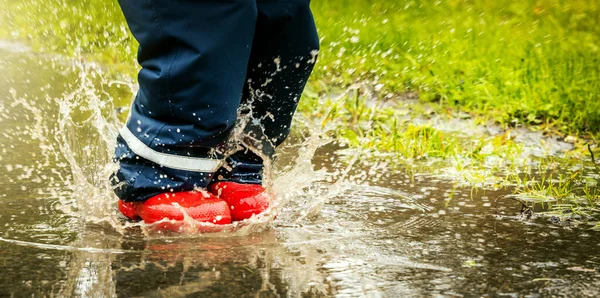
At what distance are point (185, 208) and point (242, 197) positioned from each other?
0.72 feet

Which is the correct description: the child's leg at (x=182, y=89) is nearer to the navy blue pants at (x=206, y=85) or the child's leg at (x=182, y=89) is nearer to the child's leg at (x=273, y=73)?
the navy blue pants at (x=206, y=85)

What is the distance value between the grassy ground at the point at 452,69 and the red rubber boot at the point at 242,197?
0.74 metres

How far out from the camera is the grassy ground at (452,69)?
349cm

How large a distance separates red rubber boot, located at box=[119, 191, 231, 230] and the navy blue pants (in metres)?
0.02

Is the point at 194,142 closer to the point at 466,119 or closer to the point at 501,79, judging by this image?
the point at 466,119

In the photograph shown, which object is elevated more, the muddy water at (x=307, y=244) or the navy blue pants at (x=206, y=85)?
the navy blue pants at (x=206, y=85)

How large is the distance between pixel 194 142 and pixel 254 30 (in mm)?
333

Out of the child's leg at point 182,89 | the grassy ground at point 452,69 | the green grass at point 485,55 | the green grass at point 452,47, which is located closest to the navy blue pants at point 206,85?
the child's leg at point 182,89

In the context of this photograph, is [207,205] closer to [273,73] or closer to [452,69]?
[273,73]

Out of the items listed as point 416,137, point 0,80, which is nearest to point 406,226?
point 416,137

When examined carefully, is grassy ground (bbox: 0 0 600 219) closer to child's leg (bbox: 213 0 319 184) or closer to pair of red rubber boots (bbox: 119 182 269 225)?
child's leg (bbox: 213 0 319 184)

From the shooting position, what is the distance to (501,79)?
4477 mm

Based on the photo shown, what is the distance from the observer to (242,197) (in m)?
2.55

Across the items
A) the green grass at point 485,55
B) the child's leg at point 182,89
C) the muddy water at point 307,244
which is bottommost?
the muddy water at point 307,244
